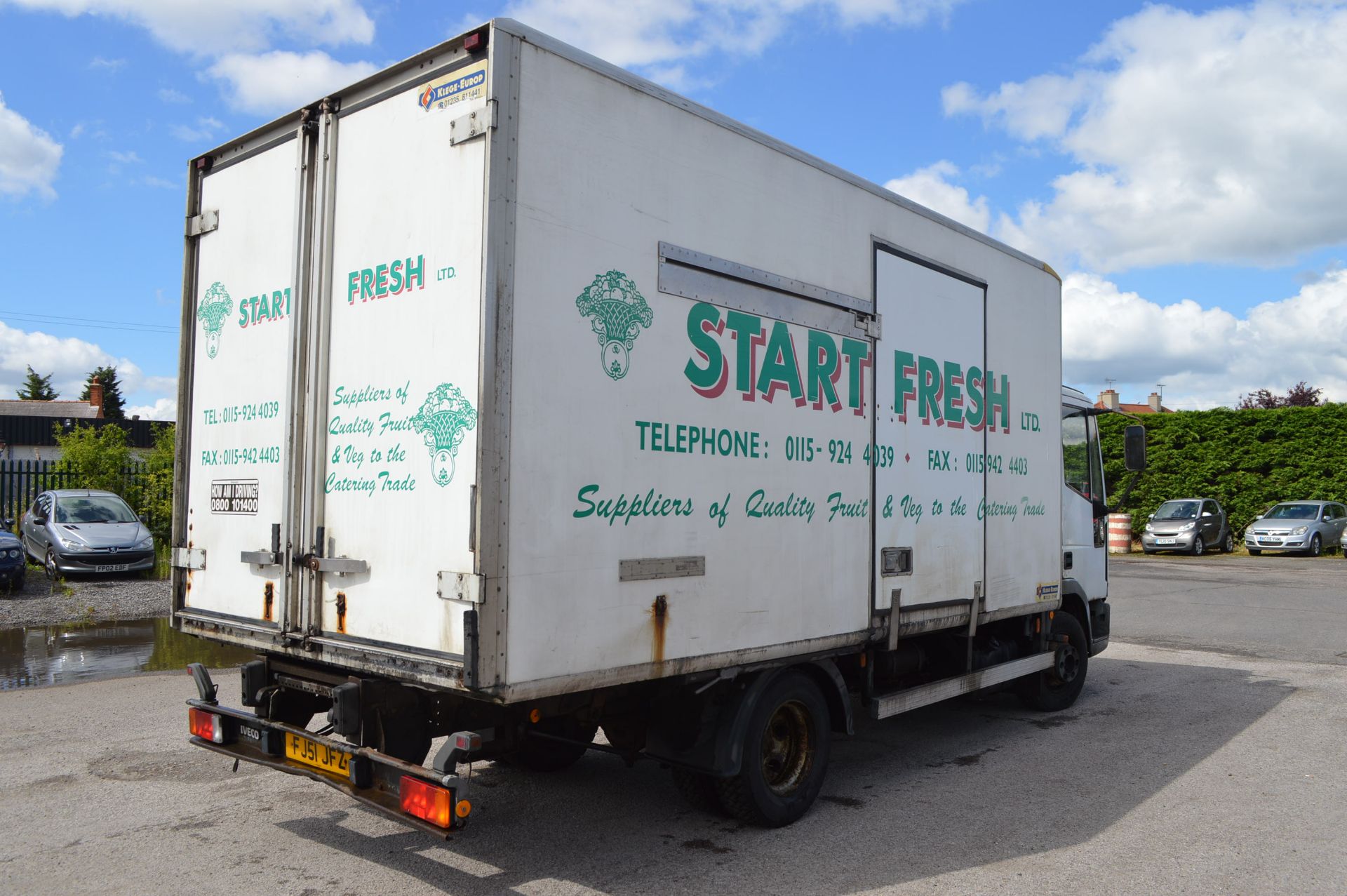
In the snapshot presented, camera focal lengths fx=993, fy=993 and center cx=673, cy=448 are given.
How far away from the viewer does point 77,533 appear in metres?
14.7

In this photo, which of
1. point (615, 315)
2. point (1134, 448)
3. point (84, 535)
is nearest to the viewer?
point (615, 315)

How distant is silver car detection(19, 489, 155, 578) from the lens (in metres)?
14.5

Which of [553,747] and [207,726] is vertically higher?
[207,726]

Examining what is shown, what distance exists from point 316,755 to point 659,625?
159cm

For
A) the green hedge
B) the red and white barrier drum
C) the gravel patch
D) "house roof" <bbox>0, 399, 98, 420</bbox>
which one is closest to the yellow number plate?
the gravel patch

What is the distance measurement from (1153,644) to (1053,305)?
5.40 meters

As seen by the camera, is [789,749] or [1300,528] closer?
[789,749]

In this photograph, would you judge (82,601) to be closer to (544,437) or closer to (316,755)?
(316,755)

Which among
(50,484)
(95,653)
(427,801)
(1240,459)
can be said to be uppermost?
(1240,459)

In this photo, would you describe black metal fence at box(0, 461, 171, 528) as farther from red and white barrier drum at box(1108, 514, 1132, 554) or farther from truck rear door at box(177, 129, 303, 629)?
red and white barrier drum at box(1108, 514, 1132, 554)

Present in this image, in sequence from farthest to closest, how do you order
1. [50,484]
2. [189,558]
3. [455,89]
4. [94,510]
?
1. [50,484]
2. [94,510]
3. [189,558]
4. [455,89]

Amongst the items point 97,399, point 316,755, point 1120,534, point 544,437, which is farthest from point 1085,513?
point 97,399

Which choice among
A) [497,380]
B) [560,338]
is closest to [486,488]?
[497,380]

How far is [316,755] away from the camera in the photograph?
4.33 meters
